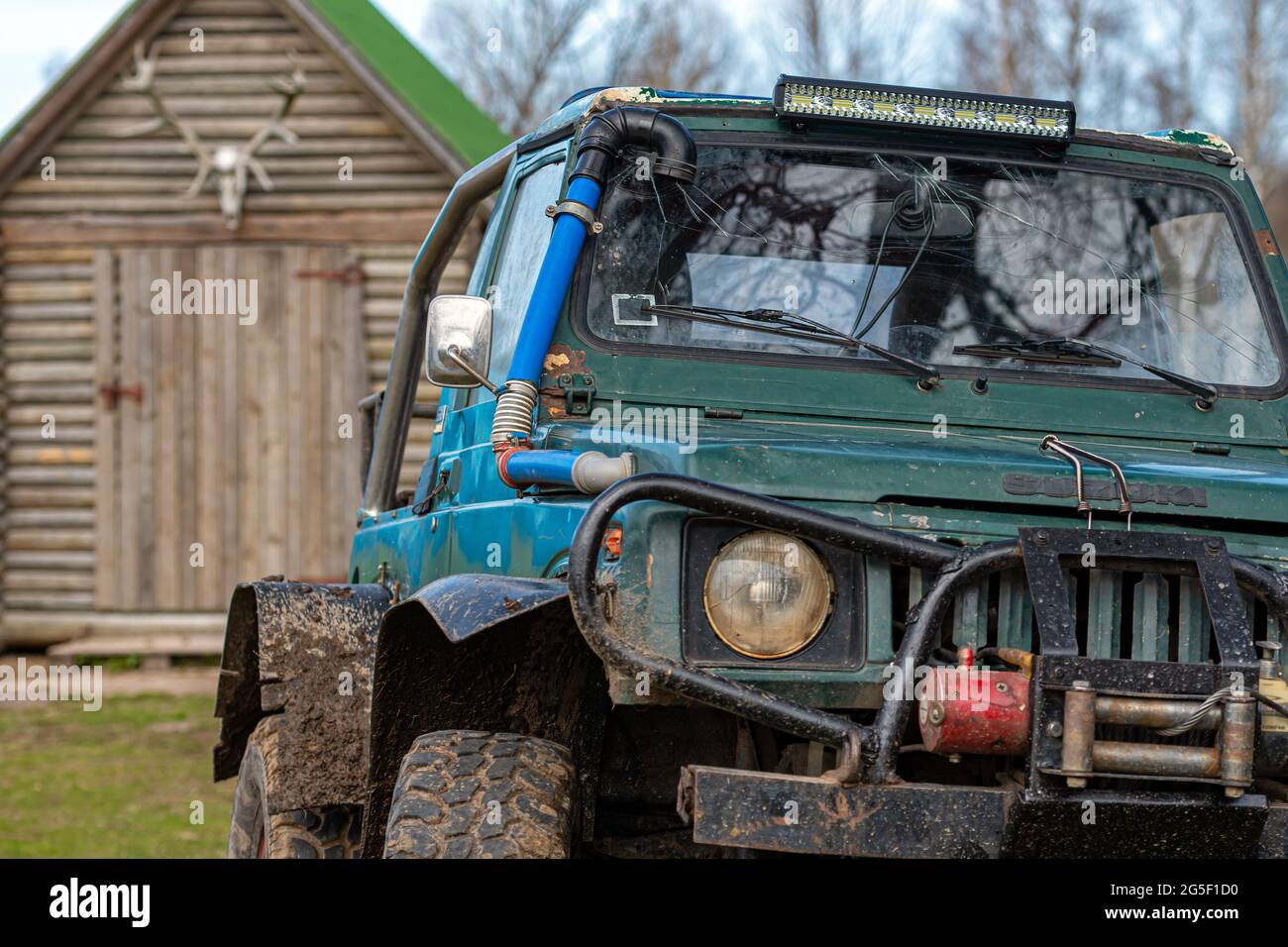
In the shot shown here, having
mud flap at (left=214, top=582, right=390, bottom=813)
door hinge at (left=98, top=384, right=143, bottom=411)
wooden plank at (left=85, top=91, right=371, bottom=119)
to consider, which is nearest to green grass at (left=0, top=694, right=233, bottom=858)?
door hinge at (left=98, top=384, right=143, bottom=411)

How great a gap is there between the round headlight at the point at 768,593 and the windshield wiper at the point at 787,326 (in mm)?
947

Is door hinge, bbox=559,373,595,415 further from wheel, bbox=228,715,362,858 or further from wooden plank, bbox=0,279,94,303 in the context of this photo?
wooden plank, bbox=0,279,94,303

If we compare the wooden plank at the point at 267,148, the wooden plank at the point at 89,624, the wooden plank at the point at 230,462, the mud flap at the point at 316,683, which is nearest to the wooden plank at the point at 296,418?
the wooden plank at the point at 230,462

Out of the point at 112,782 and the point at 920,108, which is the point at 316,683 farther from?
the point at 112,782

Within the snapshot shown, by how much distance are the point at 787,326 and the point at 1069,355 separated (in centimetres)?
69

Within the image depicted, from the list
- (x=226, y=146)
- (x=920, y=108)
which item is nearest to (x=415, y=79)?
(x=226, y=146)

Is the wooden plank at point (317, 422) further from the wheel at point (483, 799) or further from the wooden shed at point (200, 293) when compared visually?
the wheel at point (483, 799)

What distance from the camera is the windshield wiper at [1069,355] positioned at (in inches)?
160

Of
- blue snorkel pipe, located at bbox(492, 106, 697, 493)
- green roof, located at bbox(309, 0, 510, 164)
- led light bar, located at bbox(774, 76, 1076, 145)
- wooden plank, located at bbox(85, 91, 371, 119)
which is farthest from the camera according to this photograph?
wooden plank, located at bbox(85, 91, 371, 119)

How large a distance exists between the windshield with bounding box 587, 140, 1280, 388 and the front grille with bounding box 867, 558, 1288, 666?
0.96 meters

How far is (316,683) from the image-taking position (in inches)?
178

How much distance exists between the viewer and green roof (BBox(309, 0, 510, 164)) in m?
13.9
